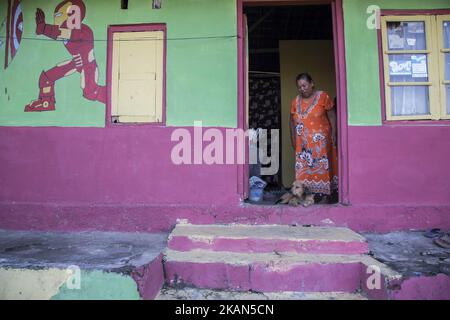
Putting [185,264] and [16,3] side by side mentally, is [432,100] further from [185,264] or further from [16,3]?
[16,3]

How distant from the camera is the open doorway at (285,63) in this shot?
6.66m

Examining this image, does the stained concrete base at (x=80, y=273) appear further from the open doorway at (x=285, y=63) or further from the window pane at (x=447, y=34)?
the window pane at (x=447, y=34)

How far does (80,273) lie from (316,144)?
3.11m

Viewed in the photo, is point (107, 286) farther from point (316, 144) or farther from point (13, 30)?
point (13, 30)

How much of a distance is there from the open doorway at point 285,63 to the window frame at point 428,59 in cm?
229

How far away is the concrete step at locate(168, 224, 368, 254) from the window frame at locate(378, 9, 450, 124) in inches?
63.2

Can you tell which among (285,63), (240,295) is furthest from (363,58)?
(285,63)

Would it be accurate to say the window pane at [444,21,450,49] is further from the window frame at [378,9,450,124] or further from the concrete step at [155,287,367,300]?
the concrete step at [155,287,367,300]

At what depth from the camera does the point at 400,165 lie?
4.16m

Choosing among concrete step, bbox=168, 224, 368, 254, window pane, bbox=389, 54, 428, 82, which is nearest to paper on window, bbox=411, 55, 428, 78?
window pane, bbox=389, 54, 428, 82

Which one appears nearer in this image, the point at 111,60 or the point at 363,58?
the point at 363,58

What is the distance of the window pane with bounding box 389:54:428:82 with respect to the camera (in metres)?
4.25

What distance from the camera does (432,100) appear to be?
13.8ft
